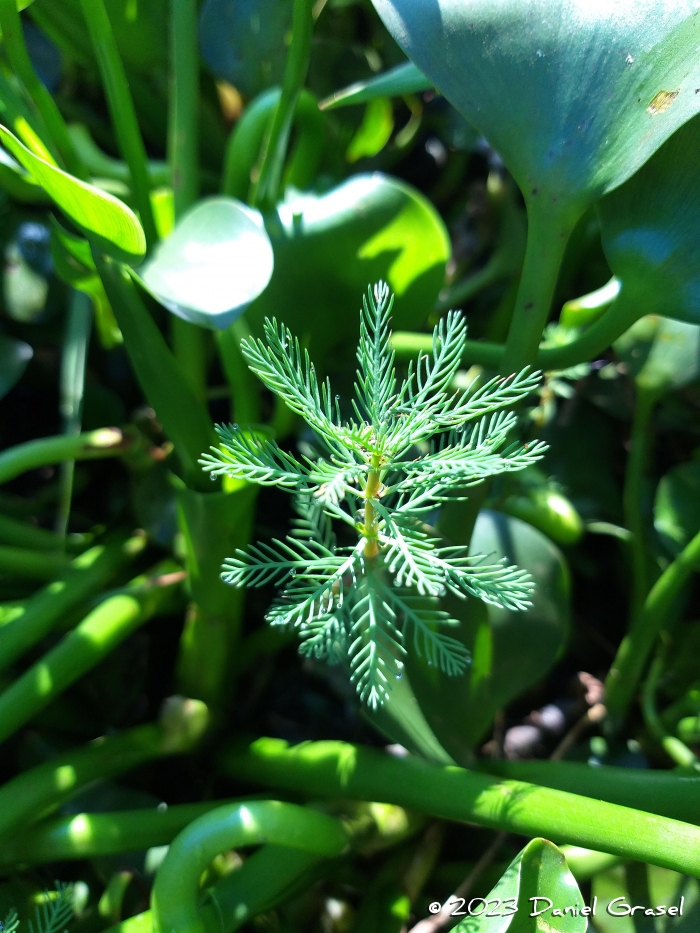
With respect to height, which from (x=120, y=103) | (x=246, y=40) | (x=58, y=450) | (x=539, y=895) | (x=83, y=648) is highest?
(x=246, y=40)

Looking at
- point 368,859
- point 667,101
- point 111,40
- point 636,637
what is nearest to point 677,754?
point 636,637

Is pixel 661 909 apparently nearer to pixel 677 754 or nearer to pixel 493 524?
pixel 677 754

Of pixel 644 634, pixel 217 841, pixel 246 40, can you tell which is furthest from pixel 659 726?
pixel 246 40

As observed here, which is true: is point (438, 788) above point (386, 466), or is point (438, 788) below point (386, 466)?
below

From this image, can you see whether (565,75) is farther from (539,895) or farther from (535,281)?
(539,895)

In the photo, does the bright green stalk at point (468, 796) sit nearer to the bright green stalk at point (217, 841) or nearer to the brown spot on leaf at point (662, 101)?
the bright green stalk at point (217, 841)

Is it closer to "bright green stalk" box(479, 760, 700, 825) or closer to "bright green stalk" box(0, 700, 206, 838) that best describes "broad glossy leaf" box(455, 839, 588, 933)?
"bright green stalk" box(479, 760, 700, 825)
